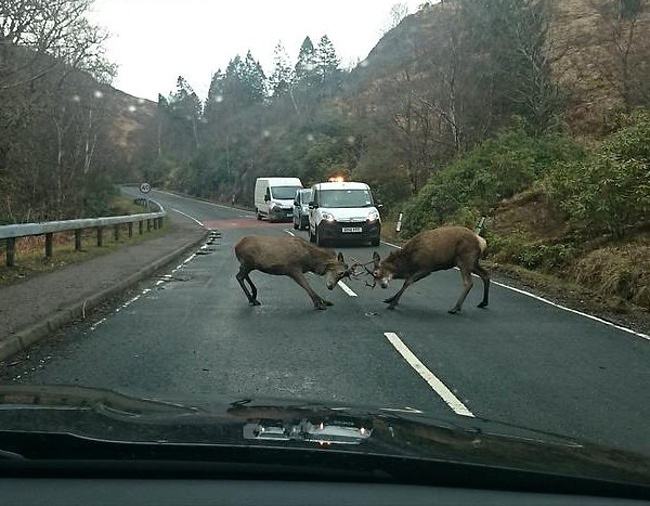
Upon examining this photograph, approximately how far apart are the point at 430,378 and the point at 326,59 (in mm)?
94201

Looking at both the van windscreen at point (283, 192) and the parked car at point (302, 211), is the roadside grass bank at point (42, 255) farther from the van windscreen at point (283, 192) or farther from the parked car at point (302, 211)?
the van windscreen at point (283, 192)

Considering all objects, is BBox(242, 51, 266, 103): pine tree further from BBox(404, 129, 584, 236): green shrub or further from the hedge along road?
the hedge along road

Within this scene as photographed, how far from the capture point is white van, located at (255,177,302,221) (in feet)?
149

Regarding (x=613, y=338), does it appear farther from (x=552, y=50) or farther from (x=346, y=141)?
(x=346, y=141)

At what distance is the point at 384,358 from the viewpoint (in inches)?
312

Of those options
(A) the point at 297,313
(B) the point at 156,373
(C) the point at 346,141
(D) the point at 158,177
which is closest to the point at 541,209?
(A) the point at 297,313

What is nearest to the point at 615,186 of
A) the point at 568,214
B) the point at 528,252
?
the point at 528,252

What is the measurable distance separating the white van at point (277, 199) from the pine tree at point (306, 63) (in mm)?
48681

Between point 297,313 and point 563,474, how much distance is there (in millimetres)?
8375

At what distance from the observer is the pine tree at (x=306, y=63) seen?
96.0 m

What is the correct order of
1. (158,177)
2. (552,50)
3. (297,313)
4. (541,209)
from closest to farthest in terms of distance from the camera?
1. (297,313)
2. (541,209)
3. (552,50)
4. (158,177)

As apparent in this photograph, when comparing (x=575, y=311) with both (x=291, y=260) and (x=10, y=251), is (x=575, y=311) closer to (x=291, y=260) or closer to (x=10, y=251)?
(x=291, y=260)

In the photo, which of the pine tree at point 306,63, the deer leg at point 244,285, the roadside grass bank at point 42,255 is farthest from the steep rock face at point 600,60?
the pine tree at point 306,63

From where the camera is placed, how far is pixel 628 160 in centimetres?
1582
